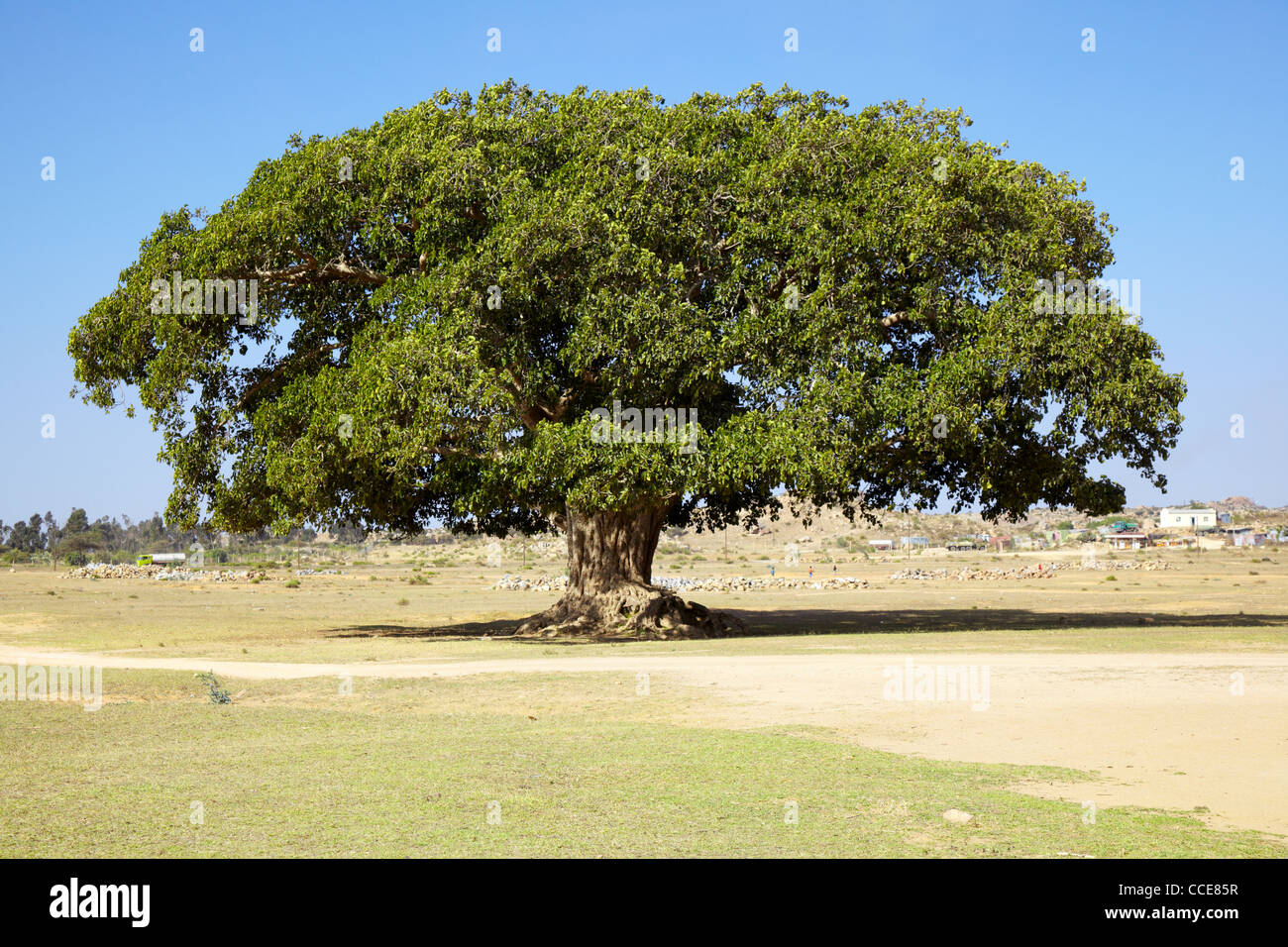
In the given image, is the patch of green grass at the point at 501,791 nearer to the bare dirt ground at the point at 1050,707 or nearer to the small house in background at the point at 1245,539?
the bare dirt ground at the point at 1050,707

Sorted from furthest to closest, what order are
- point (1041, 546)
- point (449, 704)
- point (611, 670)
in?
point (1041, 546), point (611, 670), point (449, 704)

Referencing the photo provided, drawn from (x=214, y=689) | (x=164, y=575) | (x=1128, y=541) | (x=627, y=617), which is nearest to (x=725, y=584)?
(x=627, y=617)

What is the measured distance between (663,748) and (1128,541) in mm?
138263

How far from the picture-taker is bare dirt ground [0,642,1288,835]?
34.5 ft

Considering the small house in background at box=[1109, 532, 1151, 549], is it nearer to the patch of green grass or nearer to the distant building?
the distant building

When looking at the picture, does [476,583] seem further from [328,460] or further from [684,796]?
[684,796]

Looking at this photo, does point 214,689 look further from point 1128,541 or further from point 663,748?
point 1128,541

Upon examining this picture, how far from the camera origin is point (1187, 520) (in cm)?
17900

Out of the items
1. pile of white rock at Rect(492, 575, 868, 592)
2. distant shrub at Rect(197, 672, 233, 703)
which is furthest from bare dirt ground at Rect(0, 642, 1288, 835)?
pile of white rock at Rect(492, 575, 868, 592)

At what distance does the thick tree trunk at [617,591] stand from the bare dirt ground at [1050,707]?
638 cm

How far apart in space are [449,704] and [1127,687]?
949cm

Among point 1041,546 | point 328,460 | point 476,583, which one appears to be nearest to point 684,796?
point 328,460

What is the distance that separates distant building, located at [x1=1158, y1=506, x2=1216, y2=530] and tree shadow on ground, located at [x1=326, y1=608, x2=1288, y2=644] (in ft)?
473
